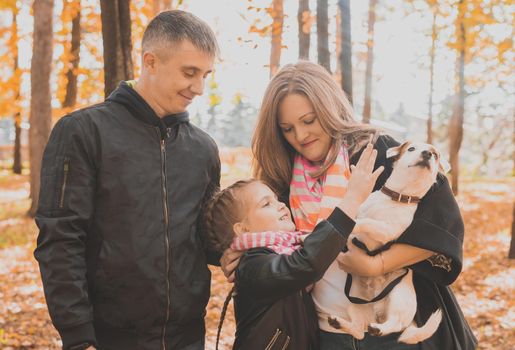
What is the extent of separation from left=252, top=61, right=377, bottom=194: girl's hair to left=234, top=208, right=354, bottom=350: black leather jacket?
1.78ft

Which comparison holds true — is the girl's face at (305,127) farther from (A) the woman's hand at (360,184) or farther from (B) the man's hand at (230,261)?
(B) the man's hand at (230,261)

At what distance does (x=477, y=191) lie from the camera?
2028cm

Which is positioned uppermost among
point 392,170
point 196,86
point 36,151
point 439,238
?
point 196,86

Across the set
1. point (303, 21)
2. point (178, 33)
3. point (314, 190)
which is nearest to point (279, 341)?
point (314, 190)

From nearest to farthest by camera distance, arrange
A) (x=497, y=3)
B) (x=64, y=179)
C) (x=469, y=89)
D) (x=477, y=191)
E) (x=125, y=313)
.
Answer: (x=64, y=179)
(x=125, y=313)
(x=497, y=3)
(x=477, y=191)
(x=469, y=89)

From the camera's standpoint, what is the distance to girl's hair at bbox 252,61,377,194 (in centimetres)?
264

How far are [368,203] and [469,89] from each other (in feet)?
85.9

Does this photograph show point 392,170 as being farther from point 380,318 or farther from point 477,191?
point 477,191

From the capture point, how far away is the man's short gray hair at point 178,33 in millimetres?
2529

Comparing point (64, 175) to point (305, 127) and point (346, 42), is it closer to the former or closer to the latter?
point (305, 127)

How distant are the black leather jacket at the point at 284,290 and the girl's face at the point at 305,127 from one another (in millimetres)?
566

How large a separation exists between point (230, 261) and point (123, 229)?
56cm

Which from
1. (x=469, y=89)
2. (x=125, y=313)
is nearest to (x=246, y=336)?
(x=125, y=313)

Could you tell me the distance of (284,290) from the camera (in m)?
2.19
